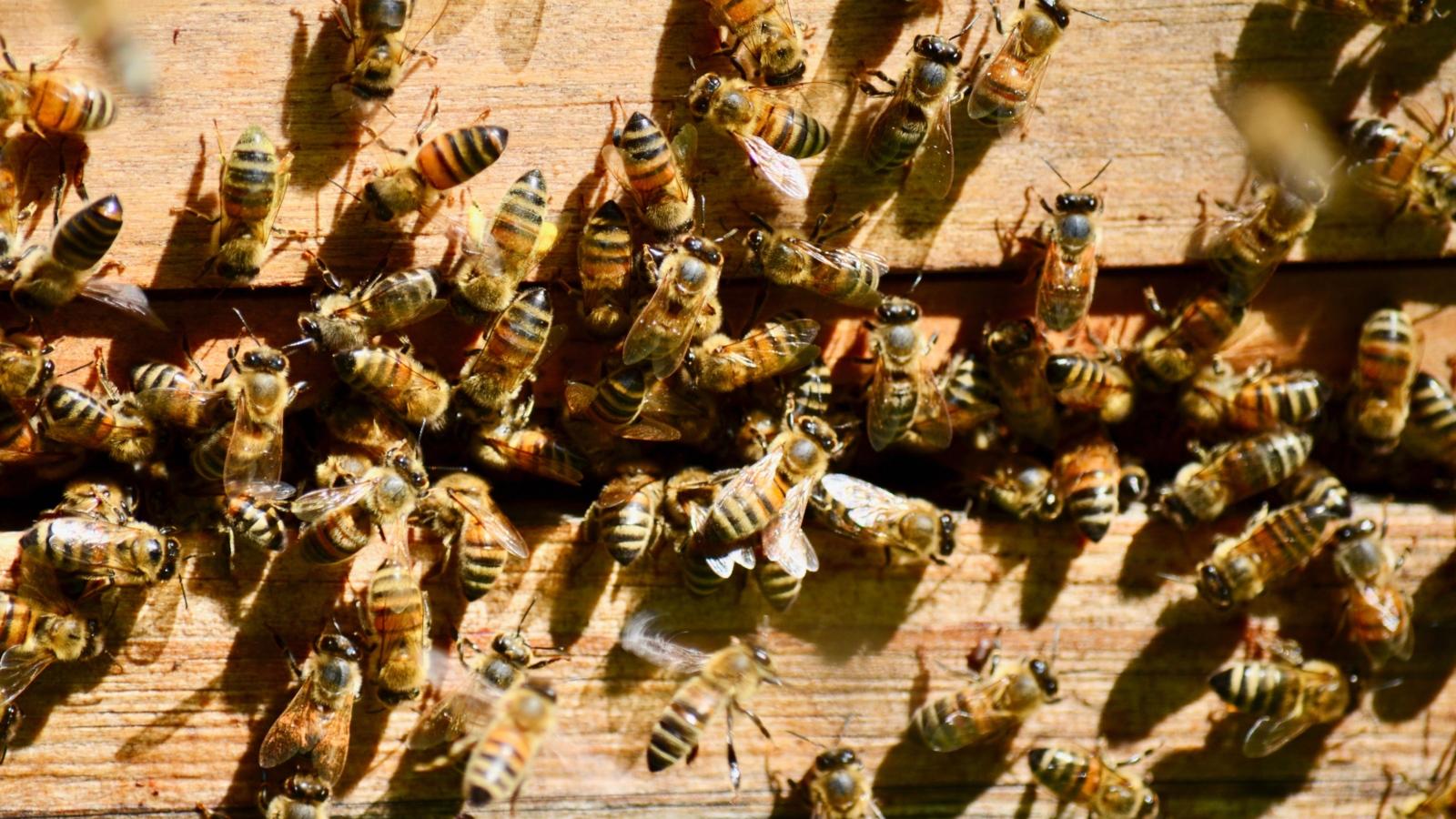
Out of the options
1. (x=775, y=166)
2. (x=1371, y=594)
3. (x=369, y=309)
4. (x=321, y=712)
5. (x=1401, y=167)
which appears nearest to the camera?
(x=369, y=309)

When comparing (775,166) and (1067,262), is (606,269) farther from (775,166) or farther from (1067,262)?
(1067,262)

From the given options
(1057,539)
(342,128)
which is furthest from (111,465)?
(1057,539)

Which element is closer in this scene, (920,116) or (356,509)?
(356,509)

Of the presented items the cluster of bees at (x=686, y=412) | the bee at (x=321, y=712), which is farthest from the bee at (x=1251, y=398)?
the bee at (x=321, y=712)

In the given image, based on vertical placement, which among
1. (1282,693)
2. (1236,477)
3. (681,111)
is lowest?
(1282,693)

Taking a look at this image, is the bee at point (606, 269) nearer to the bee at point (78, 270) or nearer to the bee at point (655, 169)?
the bee at point (655, 169)

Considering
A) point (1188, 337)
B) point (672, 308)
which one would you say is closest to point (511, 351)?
point (672, 308)
